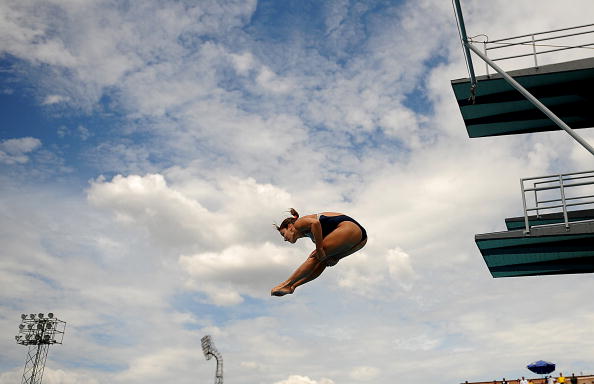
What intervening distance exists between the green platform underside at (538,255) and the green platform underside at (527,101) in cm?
578

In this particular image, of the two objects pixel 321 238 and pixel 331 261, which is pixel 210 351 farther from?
pixel 321 238

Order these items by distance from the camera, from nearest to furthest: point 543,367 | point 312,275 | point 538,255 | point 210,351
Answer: point 312,275 < point 538,255 < point 210,351 < point 543,367

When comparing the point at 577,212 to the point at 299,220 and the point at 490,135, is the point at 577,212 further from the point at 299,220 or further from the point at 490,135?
the point at 299,220

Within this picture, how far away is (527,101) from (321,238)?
17538mm

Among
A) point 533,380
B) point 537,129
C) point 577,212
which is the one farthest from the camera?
point 533,380

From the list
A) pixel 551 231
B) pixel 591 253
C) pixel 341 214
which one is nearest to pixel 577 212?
pixel 591 253

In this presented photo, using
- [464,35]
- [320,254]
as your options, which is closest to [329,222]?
[320,254]

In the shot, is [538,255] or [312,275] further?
[538,255]

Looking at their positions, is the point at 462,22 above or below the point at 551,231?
above

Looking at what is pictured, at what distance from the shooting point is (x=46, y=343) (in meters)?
47.8

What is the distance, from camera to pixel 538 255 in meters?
19.8

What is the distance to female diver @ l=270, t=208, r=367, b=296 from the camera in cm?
727

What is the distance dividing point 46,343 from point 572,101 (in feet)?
146

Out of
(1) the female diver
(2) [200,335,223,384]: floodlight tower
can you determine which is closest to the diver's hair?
(1) the female diver
